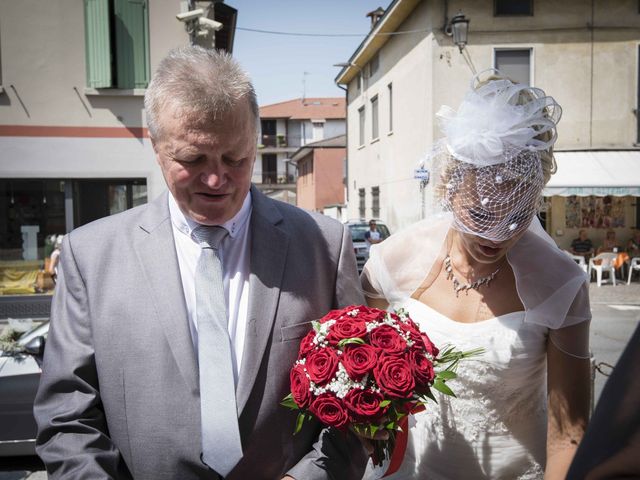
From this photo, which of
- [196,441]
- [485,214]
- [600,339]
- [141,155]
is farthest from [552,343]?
[141,155]

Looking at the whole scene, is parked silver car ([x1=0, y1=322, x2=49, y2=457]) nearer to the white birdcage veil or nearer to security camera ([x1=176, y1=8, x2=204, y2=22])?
the white birdcage veil

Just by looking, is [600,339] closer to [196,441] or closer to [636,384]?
[196,441]

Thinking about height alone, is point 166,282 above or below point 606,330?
above

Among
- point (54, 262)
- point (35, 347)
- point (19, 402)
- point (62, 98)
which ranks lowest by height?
point (19, 402)

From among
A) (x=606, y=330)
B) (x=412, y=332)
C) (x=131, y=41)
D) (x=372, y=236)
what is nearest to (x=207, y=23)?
(x=131, y=41)

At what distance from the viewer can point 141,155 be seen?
11.1 meters

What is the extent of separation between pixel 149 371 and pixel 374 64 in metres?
24.8

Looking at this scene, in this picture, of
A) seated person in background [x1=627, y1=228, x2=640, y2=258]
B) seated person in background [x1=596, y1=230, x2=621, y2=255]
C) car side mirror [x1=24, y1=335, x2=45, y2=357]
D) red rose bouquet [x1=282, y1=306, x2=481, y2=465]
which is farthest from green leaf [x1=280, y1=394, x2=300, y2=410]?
seated person in background [x1=627, y1=228, x2=640, y2=258]

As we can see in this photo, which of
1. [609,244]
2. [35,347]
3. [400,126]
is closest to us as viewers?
[35,347]

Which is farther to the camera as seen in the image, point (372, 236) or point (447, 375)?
point (372, 236)

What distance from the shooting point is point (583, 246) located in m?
17.3

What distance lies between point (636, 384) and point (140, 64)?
11.3m

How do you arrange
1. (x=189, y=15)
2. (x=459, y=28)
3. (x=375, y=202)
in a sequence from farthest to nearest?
(x=375, y=202)
(x=459, y=28)
(x=189, y=15)

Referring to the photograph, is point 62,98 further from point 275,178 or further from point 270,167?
point 270,167
